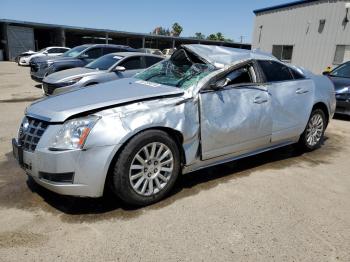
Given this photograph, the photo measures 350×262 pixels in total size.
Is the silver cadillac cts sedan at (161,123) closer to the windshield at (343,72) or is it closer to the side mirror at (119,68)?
the side mirror at (119,68)

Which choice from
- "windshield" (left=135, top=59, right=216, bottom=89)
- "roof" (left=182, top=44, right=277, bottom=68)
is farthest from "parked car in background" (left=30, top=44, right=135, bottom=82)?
"roof" (left=182, top=44, right=277, bottom=68)

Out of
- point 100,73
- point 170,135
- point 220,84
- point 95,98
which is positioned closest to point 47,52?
point 100,73

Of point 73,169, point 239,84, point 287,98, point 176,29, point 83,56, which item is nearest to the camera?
point 73,169

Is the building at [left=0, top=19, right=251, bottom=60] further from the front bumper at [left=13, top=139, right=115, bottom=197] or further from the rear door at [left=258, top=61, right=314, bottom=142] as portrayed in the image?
the front bumper at [left=13, top=139, right=115, bottom=197]

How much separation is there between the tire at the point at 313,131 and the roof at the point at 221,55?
1273 millimetres

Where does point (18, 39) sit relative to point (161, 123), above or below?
below

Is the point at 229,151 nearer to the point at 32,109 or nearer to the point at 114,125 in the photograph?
the point at 114,125

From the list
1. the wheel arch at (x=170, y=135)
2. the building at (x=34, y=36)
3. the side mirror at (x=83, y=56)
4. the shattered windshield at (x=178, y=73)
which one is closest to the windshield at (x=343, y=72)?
the shattered windshield at (x=178, y=73)

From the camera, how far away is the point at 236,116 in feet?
13.0

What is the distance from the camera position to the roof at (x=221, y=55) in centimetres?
411

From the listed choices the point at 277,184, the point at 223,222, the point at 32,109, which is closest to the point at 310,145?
the point at 277,184

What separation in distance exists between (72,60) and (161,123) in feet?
30.6

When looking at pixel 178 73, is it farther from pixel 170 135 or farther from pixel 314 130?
pixel 314 130

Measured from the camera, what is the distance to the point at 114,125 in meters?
3.09
